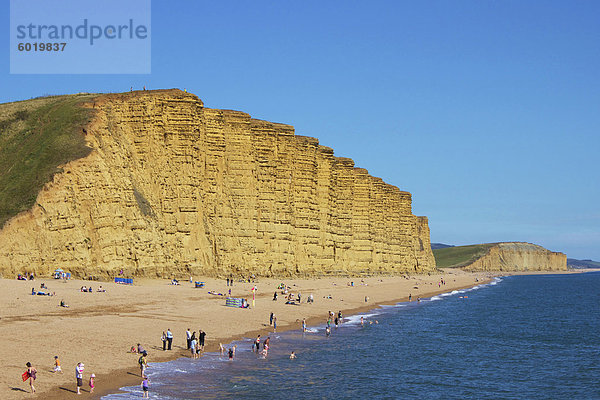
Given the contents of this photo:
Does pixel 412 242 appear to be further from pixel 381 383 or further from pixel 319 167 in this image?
pixel 381 383

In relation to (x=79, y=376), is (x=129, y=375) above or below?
below

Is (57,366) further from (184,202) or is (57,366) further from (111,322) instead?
(184,202)

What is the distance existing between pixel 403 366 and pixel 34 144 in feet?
122

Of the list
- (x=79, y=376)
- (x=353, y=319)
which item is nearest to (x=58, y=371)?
(x=79, y=376)

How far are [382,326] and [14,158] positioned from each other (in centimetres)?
3351

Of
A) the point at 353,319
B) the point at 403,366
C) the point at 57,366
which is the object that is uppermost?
the point at 57,366

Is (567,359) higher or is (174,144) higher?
(174,144)

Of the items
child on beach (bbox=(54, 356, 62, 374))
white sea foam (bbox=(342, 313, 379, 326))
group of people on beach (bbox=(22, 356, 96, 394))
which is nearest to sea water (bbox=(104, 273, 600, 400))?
white sea foam (bbox=(342, 313, 379, 326))

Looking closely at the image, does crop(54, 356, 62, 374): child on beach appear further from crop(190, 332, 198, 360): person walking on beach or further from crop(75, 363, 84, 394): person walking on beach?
crop(190, 332, 198, 360): person walking on beach

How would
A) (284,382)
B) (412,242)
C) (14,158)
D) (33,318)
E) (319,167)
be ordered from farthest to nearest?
(412,242)
(319,167)
(14,158)
(33,318)
(284,382)

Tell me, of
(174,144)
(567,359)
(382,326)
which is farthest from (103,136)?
(567,359)

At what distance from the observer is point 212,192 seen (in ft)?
197

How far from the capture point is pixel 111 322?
30172 mm

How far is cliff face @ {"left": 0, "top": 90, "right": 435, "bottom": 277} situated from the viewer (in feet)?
143
